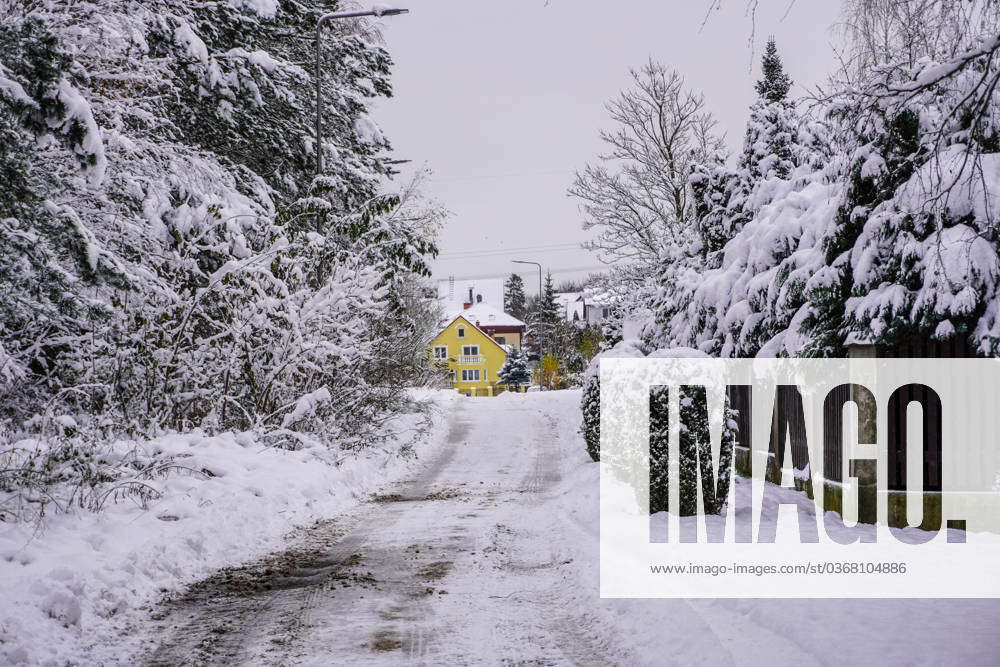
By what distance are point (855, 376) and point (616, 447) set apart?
9.64 feet

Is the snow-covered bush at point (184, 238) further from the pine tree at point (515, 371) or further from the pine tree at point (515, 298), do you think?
the pine tree at point (515, 298)

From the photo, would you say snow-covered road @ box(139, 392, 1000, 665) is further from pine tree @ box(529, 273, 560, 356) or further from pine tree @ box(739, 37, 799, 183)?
pine tree @ box(529, 273, 560, 356)

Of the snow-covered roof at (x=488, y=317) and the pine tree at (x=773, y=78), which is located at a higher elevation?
the pine tree at (x=773, y=78)

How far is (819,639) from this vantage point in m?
4.67

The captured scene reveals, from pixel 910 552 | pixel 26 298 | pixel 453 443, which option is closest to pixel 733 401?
pixel 910 552

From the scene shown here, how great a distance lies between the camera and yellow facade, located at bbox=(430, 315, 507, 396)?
76750 millimetres

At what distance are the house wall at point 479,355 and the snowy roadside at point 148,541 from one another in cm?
6395

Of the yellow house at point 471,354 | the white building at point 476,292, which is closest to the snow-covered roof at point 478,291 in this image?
the white building at point 476,292

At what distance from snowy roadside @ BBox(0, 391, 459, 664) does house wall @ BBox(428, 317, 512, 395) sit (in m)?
64.0

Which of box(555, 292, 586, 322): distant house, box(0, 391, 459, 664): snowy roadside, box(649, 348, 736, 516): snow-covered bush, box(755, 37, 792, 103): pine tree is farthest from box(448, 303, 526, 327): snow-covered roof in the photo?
box(649, 348, 736, 516): snow-covered bush

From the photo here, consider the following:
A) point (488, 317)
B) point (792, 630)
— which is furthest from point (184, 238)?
point (488, 317)

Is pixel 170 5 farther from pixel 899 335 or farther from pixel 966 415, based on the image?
pixel 966 415

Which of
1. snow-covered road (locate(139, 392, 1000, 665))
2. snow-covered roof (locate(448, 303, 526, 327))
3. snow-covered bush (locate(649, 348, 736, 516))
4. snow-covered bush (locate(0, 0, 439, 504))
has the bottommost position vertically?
snow-covered road (locate(139, 392, 1000, 665))

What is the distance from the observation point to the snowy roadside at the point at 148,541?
517 cm
